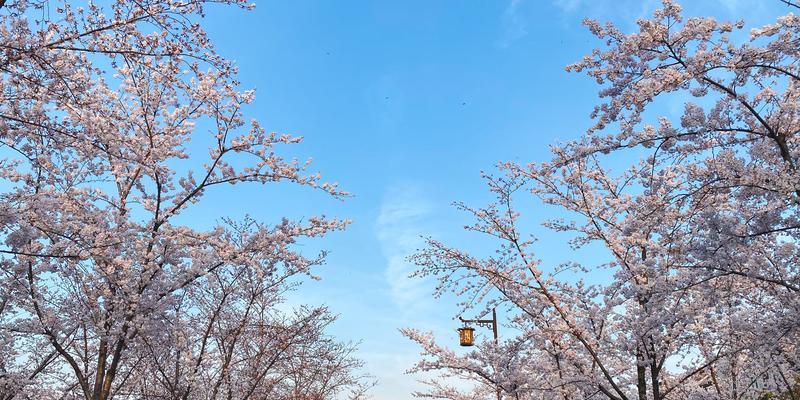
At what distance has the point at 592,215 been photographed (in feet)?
31.8

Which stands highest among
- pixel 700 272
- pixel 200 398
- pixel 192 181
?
pixel 192 181

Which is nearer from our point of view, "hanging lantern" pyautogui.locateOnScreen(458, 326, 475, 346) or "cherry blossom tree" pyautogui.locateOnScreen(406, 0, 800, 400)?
"cherry blossom tree" pyautogui.locateOnScreen(406, 0, 800, 400)

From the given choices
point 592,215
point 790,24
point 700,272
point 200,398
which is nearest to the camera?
point 790,24

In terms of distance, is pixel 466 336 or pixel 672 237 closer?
pixel 672 237

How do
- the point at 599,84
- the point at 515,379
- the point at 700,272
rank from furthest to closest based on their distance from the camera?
1. the point at 515,379
2. the point at 700,272
3. the point at 599,84

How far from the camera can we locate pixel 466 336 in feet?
48.9

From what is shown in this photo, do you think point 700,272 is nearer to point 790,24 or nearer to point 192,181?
point 790,24

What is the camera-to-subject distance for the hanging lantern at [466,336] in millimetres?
14867

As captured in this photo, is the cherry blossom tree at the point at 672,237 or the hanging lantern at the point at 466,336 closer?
the cherry blossom tree at the point at 672,237

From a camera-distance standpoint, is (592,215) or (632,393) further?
(632,393)

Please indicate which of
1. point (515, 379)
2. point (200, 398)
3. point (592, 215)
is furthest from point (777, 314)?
point (200, 398)

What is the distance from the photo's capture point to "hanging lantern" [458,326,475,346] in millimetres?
14867

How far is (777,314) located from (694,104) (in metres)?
3.31

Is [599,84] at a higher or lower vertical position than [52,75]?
higher
